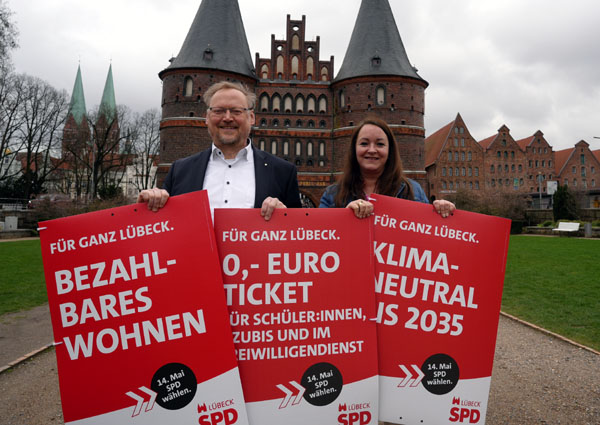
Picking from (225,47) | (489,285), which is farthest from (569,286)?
(225,47)

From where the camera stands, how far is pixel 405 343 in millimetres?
2355

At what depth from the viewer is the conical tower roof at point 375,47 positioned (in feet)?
105

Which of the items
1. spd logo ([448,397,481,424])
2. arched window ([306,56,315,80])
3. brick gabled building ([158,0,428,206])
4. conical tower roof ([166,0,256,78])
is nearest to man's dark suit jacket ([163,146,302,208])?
spd logo ([448,397,481,424])

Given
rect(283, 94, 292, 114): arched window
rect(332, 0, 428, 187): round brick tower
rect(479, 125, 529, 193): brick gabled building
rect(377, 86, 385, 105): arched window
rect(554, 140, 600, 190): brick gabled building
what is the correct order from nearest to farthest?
rect(332, 0, 428, 187): round brick tower < rect(377, 86, 385, 105): arched window < rect(283, 94, 292, 114): arched window < rect(479, 125, 529, 193): brick gabled building < rect(554, 140, 600, 190): brick gabled building

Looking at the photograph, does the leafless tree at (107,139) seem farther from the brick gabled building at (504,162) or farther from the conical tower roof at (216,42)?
the brick gabled building at (504,162)

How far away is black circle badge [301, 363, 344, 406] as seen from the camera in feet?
7.18

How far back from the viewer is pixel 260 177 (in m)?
2.60

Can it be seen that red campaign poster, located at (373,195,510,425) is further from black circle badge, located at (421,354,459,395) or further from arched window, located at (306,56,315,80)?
arched window, located at (306,56,315,80)

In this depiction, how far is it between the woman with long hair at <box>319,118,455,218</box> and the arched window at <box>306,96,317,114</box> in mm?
32413

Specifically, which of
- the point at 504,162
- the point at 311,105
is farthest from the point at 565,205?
the point at 504,162

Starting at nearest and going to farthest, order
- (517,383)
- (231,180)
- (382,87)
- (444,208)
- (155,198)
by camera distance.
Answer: (155,198), (444,208), (231,180), (517,383), (382,87)

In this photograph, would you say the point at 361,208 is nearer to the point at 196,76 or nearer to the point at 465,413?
the point at 465,413

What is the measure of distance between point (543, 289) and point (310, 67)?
29.5 metres

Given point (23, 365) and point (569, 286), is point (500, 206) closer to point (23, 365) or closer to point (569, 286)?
point (569, 286)
